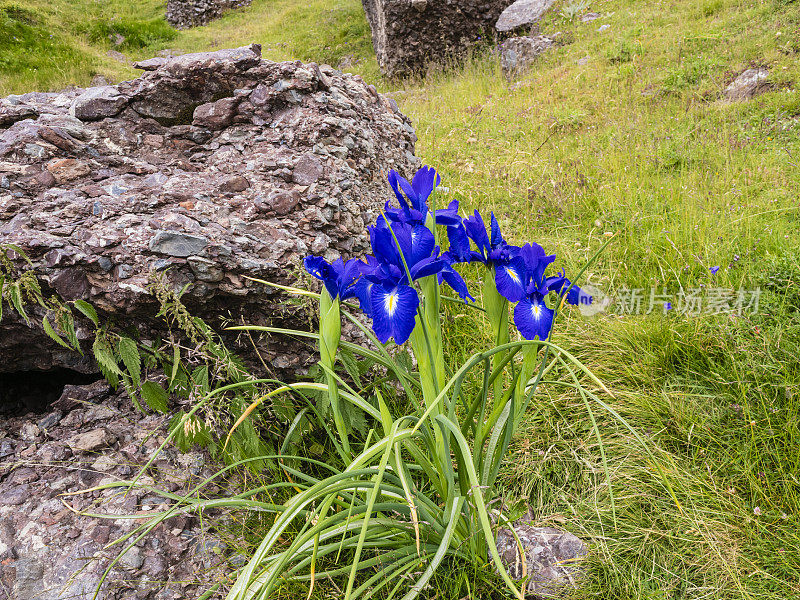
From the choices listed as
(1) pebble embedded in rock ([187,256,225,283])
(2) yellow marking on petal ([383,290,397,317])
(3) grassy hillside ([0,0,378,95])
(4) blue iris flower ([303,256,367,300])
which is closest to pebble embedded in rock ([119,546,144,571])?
(1) pebble embedded in rock ([187,256,225,283])

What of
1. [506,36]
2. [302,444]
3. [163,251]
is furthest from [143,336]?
[506,36]

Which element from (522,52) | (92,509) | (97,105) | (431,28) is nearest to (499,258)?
(92,509)

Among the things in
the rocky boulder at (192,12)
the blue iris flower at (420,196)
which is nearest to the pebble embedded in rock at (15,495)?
the blue iris flower at (420,196)

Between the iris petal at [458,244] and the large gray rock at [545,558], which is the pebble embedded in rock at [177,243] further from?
the large gray rock at [545,558]

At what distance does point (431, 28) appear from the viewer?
920 centimetres

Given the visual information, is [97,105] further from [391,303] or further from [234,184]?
[391,303]

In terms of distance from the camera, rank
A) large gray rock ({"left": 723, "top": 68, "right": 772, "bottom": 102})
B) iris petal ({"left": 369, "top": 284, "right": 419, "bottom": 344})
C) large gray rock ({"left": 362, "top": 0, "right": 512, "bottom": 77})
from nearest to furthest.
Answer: iris petal ({"left": 369, "top": 284, "right": 419, "bottom": 344}) → large gray rock ({"left": 723, "top": 68, "right": 772, "bottom": 102}) → large gray rock ({"left": 362, "top": 0, "right": 512, "bottom": 77})

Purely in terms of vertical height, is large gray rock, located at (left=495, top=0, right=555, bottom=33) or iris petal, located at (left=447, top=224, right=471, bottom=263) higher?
large gray rock, located at (left=495, top=0, right=555, bottom=33)

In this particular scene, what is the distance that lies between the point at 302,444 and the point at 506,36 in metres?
8.87

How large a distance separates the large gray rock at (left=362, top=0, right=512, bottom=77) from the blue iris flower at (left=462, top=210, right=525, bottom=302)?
8.62 metres

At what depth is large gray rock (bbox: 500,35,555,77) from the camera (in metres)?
7.28

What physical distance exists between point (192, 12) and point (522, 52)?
1469 cm

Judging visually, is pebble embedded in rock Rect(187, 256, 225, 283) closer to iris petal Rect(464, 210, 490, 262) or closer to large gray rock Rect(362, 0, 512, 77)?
iris petal Rect(464, 210, 490, 262)

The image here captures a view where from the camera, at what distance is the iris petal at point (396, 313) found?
1213mm
